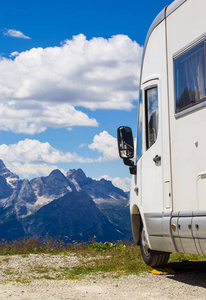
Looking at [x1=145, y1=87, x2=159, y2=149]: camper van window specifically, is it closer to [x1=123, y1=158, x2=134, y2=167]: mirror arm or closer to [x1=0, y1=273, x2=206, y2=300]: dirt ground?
[x1=123, y1=158, x2=134, y2=167]: mirror arm

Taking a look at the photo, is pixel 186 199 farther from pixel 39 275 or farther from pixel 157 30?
pixel 39 275

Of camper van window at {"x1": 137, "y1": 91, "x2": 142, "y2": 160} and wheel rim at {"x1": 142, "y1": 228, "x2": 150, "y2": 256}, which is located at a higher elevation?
camper van window at {"x1": 137, "y1": 91, "x2": 142, "y2": 160}

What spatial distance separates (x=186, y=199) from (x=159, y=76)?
6.79 feet

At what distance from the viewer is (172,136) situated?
238 inches

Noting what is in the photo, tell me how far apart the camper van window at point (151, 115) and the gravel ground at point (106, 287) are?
7.18ft

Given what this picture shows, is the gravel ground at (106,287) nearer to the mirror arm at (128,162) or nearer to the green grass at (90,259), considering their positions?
the green grass at (90,259)

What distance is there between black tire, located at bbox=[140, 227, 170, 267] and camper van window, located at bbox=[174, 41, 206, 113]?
2.66 meters

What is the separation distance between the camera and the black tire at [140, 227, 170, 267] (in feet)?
23.9

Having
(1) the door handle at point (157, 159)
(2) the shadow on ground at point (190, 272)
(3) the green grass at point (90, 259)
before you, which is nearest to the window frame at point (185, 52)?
(1) the door handle at point (157, 159)

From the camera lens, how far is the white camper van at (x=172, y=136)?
5.36 m

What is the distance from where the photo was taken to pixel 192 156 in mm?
5477

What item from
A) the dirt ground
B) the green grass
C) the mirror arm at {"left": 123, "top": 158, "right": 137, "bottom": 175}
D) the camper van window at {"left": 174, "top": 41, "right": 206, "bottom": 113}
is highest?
the camper van window at {"left": 174, "top": 41, "right": 206, "bottom": 113}

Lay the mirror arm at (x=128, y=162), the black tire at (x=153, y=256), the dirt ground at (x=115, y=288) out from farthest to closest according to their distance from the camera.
Result: the mirror arm at (x=128, y=162)
the black tire at (x=153, y=256)
the dirt ground at (x=115, y=288)

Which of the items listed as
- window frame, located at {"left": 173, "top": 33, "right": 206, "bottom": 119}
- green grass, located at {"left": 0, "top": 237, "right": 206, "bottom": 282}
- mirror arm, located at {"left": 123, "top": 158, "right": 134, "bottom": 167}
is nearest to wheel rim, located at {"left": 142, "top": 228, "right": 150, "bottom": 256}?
green grass, located at {"left": 0, "top": 237, "right": 206, "bottom": 282}
